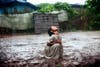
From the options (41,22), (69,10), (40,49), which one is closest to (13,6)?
(41,22)

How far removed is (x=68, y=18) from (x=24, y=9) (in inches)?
178

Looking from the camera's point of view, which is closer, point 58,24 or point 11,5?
point 58,24

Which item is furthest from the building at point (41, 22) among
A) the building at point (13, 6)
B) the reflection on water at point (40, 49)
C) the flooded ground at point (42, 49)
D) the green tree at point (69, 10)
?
the flooded ground at point (42, 49)

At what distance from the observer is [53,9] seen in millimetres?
18906

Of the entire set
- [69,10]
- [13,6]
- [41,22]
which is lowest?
[41,22]

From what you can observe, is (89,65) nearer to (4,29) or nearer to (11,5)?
(4,29)

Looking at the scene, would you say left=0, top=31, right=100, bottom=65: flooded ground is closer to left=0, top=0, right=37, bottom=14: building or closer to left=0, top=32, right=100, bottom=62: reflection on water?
left=0, top=32, right=100, bottom=62: reflection on water

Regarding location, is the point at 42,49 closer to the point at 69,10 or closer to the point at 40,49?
the point at 40,49

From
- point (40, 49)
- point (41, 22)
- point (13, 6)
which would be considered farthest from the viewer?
point (13, 6)

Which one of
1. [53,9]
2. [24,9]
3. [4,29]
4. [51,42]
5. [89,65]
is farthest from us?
[24,9]

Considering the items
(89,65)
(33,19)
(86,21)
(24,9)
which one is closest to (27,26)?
(33,19)

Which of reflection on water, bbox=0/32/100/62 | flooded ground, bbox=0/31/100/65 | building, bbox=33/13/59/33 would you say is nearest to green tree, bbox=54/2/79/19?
building, bbox=33/13/59/33

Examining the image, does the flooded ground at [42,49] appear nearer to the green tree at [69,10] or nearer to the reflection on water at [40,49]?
the reflection on water at [40,49]

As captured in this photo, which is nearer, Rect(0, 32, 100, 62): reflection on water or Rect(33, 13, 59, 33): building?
Rect(0, 32, 100, 62): reflection on water
